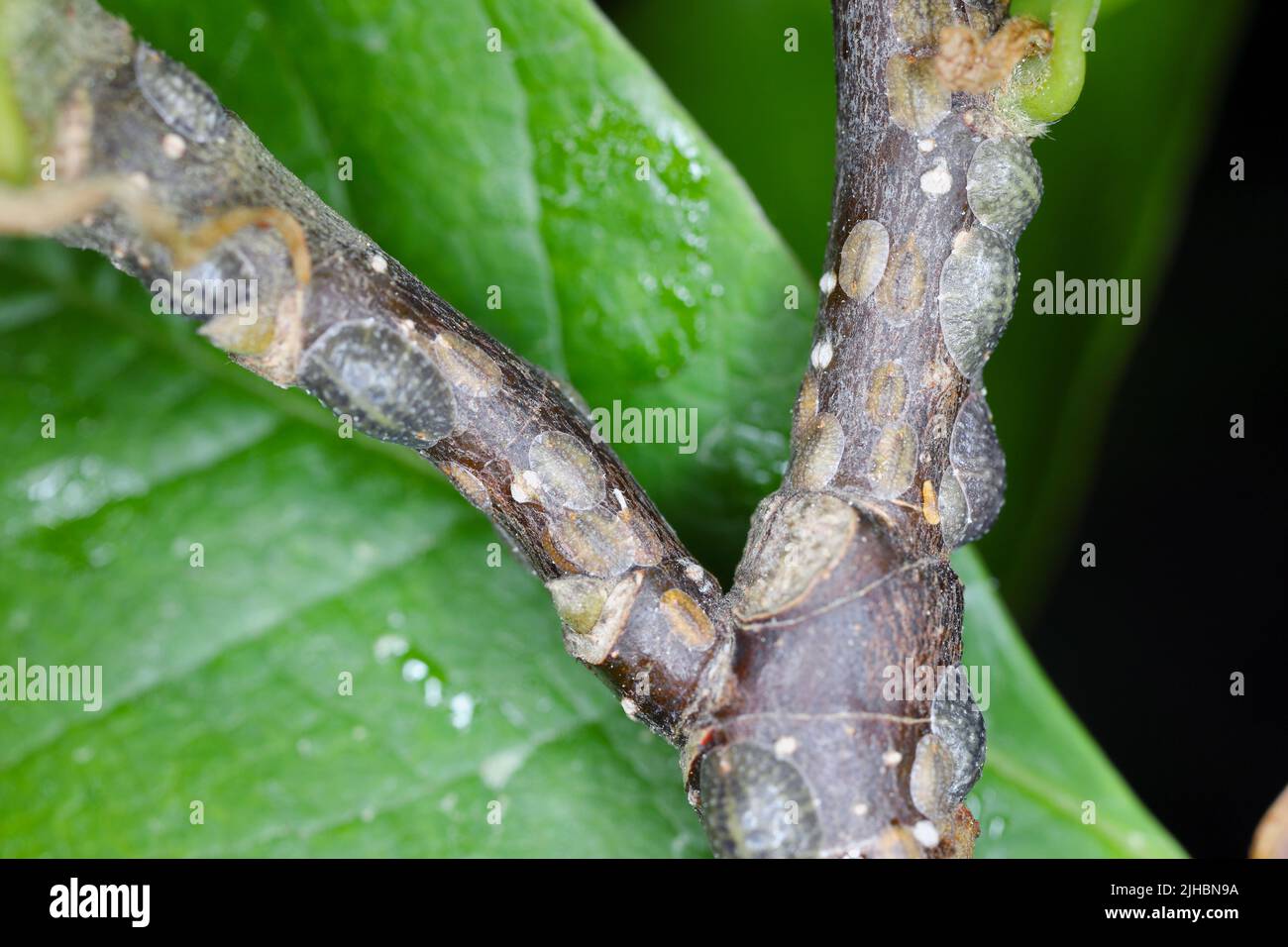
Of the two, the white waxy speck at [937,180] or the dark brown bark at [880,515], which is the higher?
the white waxy speck at [937,180]

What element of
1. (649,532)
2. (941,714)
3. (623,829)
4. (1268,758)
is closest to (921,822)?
(941,714)

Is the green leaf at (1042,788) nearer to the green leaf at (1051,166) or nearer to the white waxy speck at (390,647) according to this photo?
the green leaf at (1051,166)

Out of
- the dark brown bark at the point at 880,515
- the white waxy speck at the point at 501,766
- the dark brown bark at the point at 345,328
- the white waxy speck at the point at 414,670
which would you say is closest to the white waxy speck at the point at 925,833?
the dark brown bark at the point at 880,515

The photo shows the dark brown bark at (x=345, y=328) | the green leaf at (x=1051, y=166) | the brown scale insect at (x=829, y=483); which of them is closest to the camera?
the dark brown bark at (x=345, y=328)

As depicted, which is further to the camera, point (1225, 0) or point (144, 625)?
point (1225, 0)

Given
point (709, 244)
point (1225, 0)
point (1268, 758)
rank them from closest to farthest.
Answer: point (709, 244) → point (1225, 0) → point (1268, 758)

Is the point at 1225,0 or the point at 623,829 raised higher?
the point at 1225,0

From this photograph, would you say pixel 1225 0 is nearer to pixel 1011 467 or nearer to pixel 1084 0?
pixel 1011 467

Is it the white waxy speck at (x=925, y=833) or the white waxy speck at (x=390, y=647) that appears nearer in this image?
the white waxy speck at (x=925, y=833)
